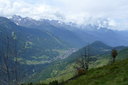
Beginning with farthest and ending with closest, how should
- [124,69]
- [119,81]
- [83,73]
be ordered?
[83,73], [124,69], [119,81]

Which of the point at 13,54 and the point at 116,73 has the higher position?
the point at 13,54

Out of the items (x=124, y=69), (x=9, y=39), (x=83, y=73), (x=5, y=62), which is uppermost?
(x=9, y=39)

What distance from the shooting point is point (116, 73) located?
40.7m

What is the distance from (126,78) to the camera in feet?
116

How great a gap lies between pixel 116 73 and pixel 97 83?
4.24 m

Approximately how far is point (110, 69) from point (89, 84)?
23.6ft

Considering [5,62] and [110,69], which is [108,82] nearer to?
[110,69]

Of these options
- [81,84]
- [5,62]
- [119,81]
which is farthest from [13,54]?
[119,81]

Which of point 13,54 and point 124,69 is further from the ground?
point 13,54

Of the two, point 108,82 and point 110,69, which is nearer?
point 108,82

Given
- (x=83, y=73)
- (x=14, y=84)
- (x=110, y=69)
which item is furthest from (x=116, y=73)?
(x=14, y=84)

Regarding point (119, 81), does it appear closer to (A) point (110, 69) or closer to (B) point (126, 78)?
(B) point (126, 78)

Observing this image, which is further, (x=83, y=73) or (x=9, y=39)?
(x=83, y=73)

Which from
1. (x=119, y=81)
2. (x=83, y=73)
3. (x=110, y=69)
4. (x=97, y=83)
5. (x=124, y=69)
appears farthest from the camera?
(x=83, y=73)
